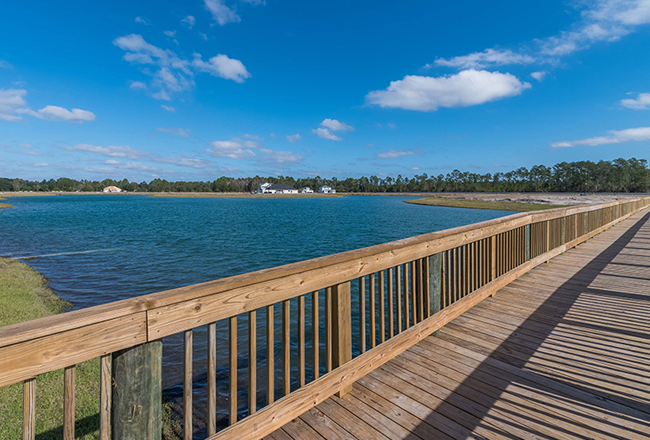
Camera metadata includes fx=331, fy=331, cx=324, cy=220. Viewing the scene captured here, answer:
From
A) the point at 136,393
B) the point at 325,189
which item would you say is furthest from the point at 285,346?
the point at 325,189

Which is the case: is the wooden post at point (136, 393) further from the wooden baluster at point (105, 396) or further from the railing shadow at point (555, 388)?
the railing shadow at point (555, 388)

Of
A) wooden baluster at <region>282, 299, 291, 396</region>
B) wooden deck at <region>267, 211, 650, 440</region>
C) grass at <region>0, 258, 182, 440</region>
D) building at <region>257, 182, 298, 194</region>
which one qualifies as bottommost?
grass at <region>0, 258, 182, 440</region>

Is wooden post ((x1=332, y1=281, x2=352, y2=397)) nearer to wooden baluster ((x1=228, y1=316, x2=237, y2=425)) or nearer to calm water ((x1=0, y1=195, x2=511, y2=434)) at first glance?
wooden baluster ((x1=228, y1=316, x2=237, y2=425))

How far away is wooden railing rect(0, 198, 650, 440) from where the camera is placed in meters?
1.33

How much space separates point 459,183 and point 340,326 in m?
149

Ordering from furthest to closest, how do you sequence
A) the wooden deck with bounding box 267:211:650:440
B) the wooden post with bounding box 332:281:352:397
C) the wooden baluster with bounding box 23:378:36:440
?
the wooden post with bounding box 332:281:352:397
the wooden deck with bounding box 267:211:650:440
the wooden baluster with bounding box 23:378:36:440

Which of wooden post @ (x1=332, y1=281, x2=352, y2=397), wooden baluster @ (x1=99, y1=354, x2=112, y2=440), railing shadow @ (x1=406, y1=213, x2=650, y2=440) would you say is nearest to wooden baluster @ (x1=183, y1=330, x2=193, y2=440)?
wooden baluster @ (x1=99, y1=354, x2=112, y2=440)

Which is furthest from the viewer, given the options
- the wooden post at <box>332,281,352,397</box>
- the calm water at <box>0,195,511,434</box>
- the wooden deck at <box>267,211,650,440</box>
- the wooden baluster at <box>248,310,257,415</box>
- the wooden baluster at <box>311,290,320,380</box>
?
the calm water at <box>0,195,511,434</box>

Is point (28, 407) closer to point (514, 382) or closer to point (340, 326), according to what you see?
point (340, 326)

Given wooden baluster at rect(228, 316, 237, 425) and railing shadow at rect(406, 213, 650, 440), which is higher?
wooden baluster at rect(228, 316, 237, 425)

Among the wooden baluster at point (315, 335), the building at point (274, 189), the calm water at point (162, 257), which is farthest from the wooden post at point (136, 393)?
the building at point (274, 189)

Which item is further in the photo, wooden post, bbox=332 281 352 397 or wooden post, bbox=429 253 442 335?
wooden post, bbox=429 253 442 335

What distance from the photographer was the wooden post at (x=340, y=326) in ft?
8.43

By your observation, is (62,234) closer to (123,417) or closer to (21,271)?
(21,271)
